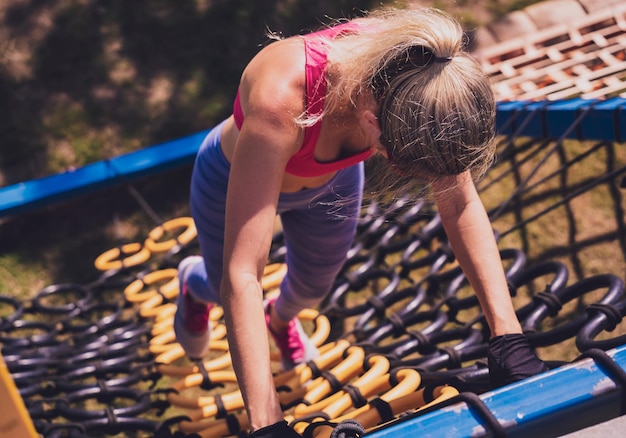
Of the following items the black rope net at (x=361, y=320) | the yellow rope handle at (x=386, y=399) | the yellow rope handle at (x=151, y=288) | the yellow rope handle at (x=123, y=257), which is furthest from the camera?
the yellow rope handle at (x=123, y=257)

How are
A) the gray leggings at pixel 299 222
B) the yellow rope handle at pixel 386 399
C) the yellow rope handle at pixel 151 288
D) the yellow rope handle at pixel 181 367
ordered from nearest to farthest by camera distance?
the yellow rope handle at pixel 386 399 → the gray leggings at pixel 299 222 → the yellow rope handle at pixel 181 367 → the yellow rope handle at pixel 151 288

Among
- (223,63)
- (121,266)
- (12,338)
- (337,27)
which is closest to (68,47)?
(223,63)

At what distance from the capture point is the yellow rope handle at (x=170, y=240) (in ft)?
9.20

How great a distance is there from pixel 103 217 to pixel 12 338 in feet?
2.24

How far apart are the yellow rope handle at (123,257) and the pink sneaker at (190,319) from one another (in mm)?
622

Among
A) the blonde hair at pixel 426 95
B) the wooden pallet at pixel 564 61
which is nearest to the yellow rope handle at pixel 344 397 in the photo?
the blonde hair at pixel 426 95

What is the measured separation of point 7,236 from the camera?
2.98m

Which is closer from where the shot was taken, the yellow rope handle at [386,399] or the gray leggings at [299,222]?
the yellow rope handle at [386,399]

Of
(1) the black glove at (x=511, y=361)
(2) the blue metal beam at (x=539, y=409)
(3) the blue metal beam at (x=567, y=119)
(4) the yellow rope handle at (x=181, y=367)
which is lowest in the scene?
(2) the blue metal beam at (x=539, y=409)

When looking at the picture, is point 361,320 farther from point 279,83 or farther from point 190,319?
point 279,83

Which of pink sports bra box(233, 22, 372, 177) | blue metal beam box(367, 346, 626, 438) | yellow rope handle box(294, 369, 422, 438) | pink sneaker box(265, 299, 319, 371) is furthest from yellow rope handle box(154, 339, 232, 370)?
blue metal beam box(367, 346, 626, 438)

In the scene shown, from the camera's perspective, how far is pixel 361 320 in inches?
93.7

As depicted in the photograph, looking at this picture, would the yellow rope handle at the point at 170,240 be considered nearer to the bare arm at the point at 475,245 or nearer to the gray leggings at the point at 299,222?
the gray leggings at the point at 299,222

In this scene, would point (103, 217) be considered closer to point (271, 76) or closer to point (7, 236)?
point (7, 236)
